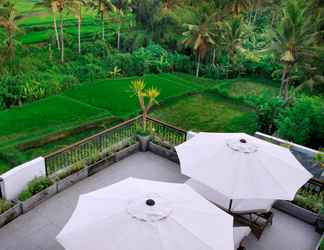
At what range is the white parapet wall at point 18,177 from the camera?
783 centimetres

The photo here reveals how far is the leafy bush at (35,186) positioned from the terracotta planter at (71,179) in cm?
23

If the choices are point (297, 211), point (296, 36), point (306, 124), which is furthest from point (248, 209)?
point (296, 36)

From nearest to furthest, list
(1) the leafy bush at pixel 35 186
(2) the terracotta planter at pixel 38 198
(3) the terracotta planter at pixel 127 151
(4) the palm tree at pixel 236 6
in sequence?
(2) the terracotta planter at pixel 38 198 < (1) the leafy bush at pixel 35 186 < (3) the terracotta planter at pixel 127 151 < (4) the palm tree at pixel 236 6

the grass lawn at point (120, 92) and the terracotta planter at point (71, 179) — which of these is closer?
the terracotta planter at point (71, 179)

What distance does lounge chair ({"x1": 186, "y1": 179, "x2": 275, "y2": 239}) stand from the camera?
23.5 ft

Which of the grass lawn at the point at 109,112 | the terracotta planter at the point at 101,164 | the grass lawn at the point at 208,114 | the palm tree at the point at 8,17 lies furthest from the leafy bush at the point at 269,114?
the palm tree at the point at 8,17

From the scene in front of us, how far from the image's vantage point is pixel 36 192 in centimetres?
811

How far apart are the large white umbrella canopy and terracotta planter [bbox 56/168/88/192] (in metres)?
2.78

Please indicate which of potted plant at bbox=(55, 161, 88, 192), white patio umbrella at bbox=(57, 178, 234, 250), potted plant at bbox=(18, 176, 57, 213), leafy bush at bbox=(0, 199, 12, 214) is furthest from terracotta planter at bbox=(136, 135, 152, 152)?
white patio umbrella at bbox=(57, 178, 234, 250)

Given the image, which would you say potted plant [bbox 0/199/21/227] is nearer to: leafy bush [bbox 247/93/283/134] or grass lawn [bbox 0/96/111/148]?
grass lawn [bbox 0/96/111/148]

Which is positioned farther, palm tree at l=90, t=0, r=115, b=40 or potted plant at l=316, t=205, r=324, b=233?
palm tree at l=90, t=0, r=115, b=40

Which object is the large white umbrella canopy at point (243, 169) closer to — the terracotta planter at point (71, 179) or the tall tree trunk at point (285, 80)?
the terracotta planter at point (71, 179)

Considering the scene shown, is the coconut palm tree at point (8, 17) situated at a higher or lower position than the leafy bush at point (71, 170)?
higher

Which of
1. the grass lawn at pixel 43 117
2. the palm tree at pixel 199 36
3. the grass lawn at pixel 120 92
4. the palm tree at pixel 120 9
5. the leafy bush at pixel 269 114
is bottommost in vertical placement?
the grass lawn at pixel 43 117
